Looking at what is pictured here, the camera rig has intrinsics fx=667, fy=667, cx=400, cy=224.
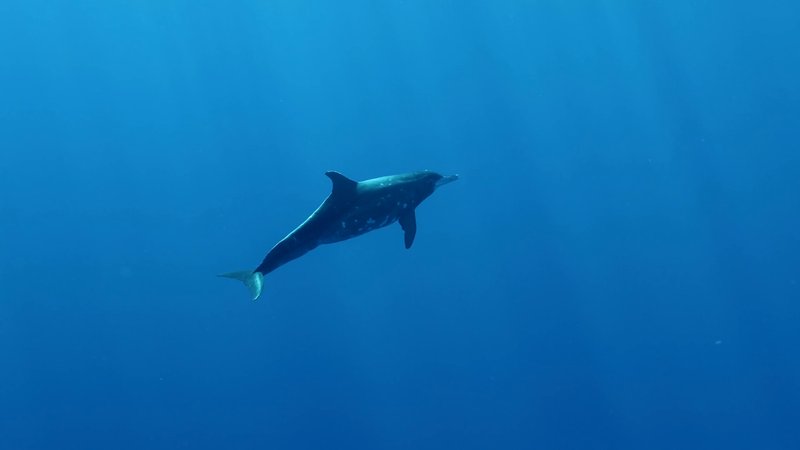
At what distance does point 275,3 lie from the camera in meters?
46.6

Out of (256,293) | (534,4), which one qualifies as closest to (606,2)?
(534,4)

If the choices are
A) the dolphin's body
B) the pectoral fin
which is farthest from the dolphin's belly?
the pectoral fin

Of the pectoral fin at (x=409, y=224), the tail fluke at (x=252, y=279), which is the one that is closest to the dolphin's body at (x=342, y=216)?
the tail fluke at (x=252, y=279)

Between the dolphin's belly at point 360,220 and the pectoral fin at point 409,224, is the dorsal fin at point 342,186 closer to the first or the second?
the dolphin's belly at point 360,220

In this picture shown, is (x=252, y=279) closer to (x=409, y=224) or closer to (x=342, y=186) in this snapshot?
(x=342, y=186)

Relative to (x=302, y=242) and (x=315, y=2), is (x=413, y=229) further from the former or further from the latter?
(x=315, y=2)

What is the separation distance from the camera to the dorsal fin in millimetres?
9469

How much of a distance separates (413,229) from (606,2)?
125 feet

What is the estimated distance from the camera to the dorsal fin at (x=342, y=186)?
9.47 metres

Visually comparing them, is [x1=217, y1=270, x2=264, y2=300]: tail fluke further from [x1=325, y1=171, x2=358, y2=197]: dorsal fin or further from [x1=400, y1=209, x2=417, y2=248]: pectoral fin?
[x1=400, y1=209, x2=417, y2=248]: pectoral fin

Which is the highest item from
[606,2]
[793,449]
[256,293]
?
[606,2]

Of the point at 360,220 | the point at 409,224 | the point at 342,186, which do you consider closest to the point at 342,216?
the point at 360,220

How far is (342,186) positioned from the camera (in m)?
9.62

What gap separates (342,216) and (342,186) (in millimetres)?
433
